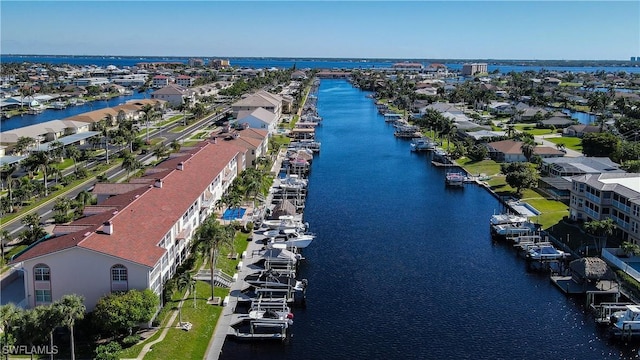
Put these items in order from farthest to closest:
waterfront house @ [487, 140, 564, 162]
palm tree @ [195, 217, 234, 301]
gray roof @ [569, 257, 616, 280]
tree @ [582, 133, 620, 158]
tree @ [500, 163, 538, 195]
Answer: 1. waterfront house @ [487, 140, 564, 162]
2. tree @ [582, 133, 620, 158]
3. tree @ [500, 163, 538, 195]
4. gray roof @ [569, 257, 616, 280]
5. palm tree @ [195, 217, 234, 301]

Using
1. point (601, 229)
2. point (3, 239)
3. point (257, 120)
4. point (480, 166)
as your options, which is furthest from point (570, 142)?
point (3, 239)

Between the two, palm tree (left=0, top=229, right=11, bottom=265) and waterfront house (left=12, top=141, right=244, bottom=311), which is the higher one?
waterfront house (left=12, top=141, right=244, bottom=311)

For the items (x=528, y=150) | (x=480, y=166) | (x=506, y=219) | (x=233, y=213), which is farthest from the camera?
(x=480, y=166)

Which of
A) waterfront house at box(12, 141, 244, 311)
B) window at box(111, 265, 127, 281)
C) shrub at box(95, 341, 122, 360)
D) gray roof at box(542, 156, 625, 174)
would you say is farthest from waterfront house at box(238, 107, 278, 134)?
shrub at box(95, 341, 122, 360)

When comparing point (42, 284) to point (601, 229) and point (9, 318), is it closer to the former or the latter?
point (9, 318)

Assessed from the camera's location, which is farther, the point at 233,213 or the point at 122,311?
the point at 233,213

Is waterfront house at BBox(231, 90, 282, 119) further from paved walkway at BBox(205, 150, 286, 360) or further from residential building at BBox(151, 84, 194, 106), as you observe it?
paved walkway at BBox(205, 150, 286, 360)

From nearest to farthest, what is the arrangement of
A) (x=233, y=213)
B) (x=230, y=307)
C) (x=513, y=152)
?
(x=230, y=307) < (x=233, y=213) < (x=513, y=152)

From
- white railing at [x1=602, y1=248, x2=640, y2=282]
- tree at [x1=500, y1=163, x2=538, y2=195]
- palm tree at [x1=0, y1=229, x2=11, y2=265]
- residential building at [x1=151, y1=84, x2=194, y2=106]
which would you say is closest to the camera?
palm tree at [x1=0, y1=229, x2=11, y2=265]
